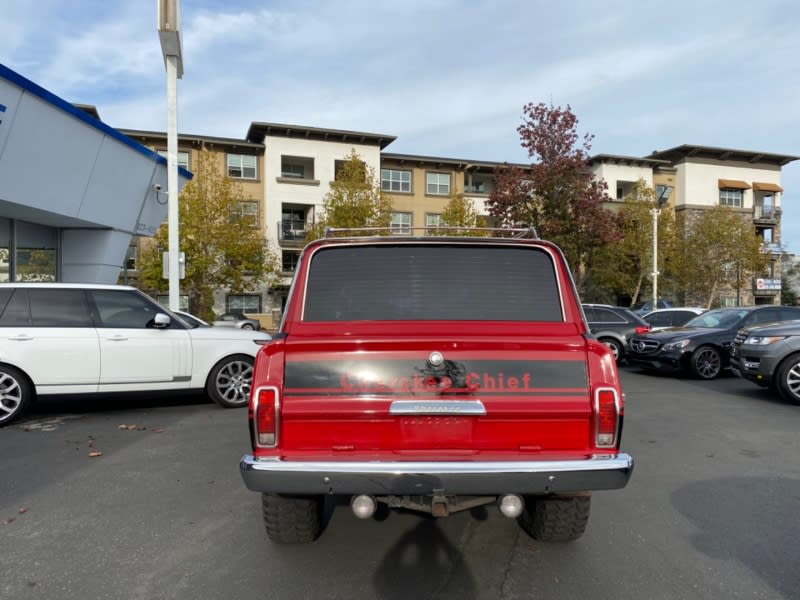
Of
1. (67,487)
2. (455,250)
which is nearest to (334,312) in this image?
(455,250)

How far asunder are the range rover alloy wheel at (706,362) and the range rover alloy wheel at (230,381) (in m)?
8.33

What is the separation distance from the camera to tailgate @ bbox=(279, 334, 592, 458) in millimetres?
3061

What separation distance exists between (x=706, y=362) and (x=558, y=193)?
550 inches

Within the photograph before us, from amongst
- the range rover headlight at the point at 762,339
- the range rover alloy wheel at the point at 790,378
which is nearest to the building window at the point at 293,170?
the range rover headlight at the point at 762,339

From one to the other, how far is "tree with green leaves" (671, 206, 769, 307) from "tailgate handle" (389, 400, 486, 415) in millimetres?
39659

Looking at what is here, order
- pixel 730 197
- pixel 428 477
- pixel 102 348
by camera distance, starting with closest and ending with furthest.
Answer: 1. pixel 428 477
2. pixel 102 348
3. pixel 730 197

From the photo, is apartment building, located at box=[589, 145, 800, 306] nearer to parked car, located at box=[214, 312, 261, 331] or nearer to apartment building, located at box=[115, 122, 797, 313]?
apartment building, located at box=[115, 122, 797, 313]

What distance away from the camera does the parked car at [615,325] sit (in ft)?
45.6

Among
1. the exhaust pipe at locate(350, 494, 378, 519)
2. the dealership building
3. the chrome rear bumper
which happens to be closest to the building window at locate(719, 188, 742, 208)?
the dealership building

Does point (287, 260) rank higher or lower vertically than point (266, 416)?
higher

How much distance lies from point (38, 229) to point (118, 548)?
38.6 ft

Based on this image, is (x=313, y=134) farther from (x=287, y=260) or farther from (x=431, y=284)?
(x=431, y=284)

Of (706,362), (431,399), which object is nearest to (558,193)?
(706,362)

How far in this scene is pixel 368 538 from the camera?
3.79 m
